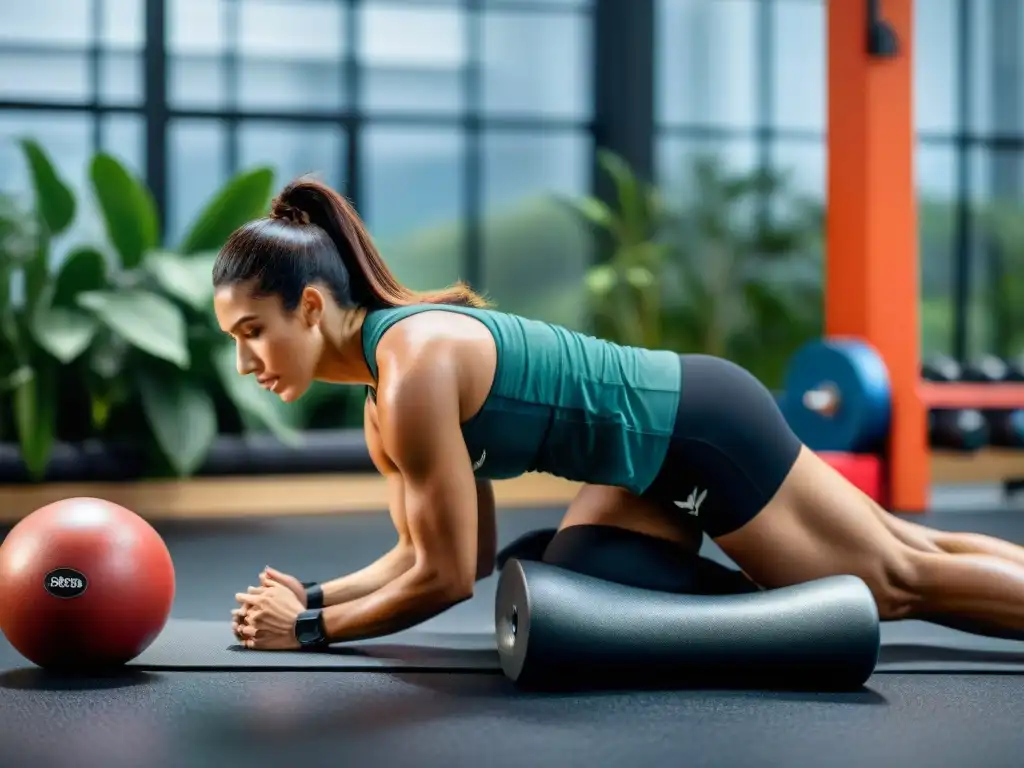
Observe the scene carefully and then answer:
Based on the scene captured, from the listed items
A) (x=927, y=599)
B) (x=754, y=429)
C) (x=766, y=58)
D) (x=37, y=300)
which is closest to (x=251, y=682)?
Result: (x=754, y=429)

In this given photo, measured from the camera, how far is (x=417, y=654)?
8.13ft

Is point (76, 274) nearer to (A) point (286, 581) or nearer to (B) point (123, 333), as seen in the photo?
(B) point (123, 333)

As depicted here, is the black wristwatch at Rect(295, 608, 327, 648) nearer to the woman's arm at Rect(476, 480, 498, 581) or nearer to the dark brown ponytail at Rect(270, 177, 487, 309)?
the woman's arm at Rect(476, 480, 498, 581)

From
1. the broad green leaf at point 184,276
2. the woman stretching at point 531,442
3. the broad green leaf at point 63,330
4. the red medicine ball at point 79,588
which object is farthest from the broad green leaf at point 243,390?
the red medicine ball at point 79,588

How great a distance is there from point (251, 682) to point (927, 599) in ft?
4.07

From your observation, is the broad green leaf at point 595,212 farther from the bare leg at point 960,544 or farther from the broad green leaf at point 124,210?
the bare leg at point 960,544

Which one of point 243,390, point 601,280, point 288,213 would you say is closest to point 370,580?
point 288,213

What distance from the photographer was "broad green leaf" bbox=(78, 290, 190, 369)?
4.85 metres

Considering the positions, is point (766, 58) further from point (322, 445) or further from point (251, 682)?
point (251, 682)

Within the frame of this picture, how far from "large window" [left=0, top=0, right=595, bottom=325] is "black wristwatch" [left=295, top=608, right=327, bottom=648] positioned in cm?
417

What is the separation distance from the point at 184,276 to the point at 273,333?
310 cm

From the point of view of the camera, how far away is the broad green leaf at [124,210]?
5.20 m

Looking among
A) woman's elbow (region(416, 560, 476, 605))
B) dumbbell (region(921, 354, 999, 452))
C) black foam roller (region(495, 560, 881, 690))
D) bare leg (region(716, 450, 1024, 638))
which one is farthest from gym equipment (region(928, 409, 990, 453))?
woman's elbow (region(416, 560, 476, 605))

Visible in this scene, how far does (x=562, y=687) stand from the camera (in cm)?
221
